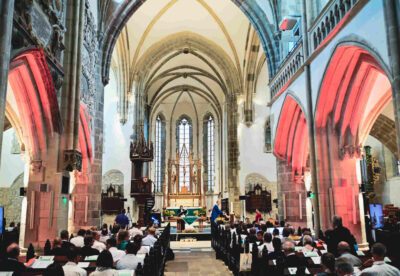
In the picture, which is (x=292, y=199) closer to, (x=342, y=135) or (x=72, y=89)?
(x=342, y=135)

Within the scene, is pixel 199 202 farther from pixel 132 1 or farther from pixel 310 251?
pixel 310 251

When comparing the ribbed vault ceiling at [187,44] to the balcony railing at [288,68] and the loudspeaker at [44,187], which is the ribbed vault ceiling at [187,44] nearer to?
the balcony railing at [288,68]

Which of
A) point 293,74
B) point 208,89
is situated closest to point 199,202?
point 208,89

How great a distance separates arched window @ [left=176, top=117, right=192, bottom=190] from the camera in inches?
1387

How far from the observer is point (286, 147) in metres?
16.0

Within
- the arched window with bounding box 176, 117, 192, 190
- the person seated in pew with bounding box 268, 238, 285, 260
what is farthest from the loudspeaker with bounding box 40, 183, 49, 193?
the arched window with bounding box 176, 117, 192, 190

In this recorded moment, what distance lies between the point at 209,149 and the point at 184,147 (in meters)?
2.33

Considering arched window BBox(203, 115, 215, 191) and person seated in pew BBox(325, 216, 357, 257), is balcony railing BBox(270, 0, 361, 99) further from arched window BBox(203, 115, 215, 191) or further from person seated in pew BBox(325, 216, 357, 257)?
arched window BBox(203, 115, 215, 191)

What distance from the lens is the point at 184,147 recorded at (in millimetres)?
36781

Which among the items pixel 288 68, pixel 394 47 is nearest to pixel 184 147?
pixel 288 68

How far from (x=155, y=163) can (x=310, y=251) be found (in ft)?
97.7

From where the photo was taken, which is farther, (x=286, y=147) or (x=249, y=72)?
(x=249, y=72)

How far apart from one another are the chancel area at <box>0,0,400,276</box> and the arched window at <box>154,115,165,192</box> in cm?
723

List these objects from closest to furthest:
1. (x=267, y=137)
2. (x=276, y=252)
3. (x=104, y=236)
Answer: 1. (x=276, y=252)
2. (x=104, y=236)
3. (x=267, y=137)
